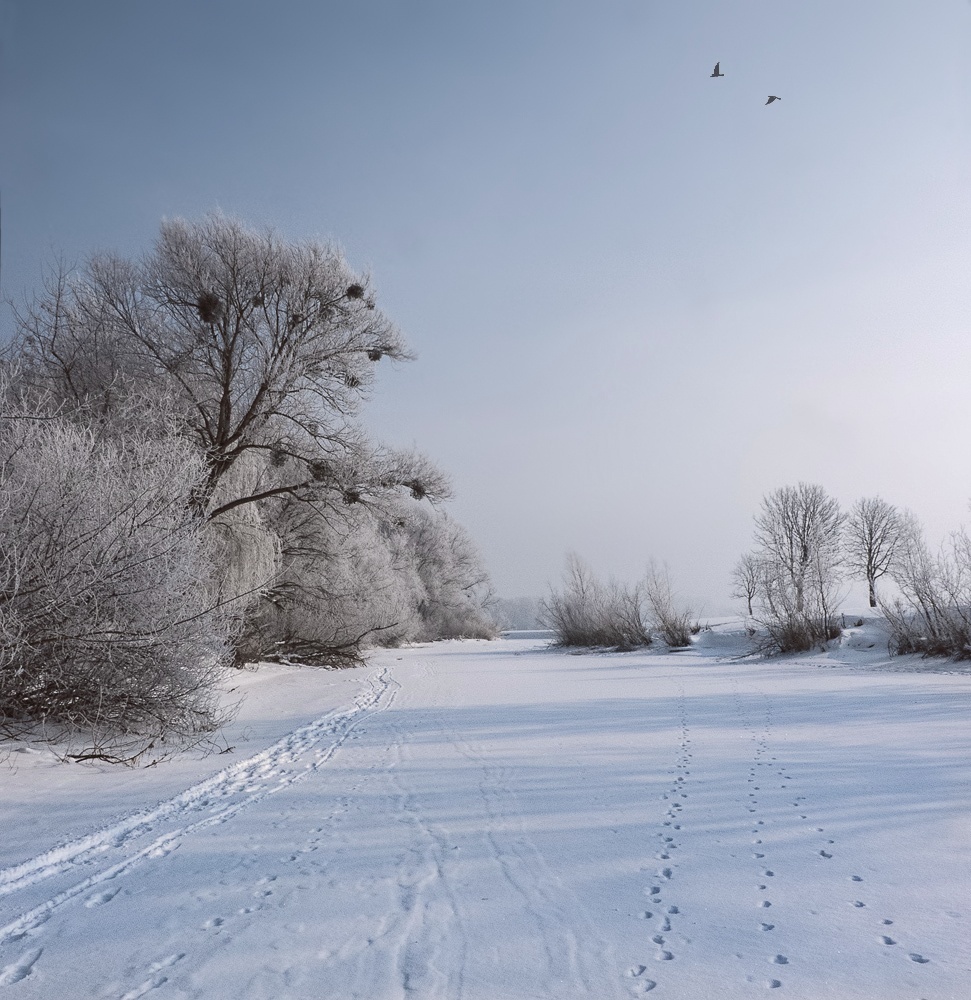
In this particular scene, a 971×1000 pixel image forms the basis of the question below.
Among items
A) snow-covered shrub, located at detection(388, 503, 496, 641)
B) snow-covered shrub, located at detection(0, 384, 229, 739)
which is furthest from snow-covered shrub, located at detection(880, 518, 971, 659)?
snow-covered shrub, located at detection(388, 503, 496, 641)

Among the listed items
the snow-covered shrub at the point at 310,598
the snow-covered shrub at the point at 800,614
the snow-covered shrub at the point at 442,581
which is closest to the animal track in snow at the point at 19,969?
the snow-covered shrub at the point at 310,598

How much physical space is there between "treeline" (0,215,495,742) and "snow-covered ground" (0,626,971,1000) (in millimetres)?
1052

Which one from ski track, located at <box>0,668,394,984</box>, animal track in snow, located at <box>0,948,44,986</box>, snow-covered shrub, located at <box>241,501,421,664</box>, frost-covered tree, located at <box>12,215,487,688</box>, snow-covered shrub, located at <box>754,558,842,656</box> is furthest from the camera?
snow-covered shrub, located at <box>754,558,842,656</box>

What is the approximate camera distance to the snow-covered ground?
9.86 feet

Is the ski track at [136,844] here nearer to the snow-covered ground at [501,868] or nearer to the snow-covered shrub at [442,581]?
the snow-covered ground at [501,868]

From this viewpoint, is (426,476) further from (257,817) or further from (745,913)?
(745,913)

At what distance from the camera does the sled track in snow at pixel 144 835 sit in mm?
3779

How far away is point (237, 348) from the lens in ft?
49.9

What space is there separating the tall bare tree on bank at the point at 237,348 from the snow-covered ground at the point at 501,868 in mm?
7650

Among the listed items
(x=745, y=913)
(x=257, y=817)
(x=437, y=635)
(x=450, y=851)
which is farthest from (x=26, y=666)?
(x=437, y=635)

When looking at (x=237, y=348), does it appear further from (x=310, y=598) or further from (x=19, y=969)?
(x=19, y=969)

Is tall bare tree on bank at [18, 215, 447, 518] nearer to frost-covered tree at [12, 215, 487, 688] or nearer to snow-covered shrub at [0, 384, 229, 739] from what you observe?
frost-covered tree at [12, 215, 487, 688]

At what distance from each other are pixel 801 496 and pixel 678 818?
1772 inches

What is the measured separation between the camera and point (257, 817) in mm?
5367
